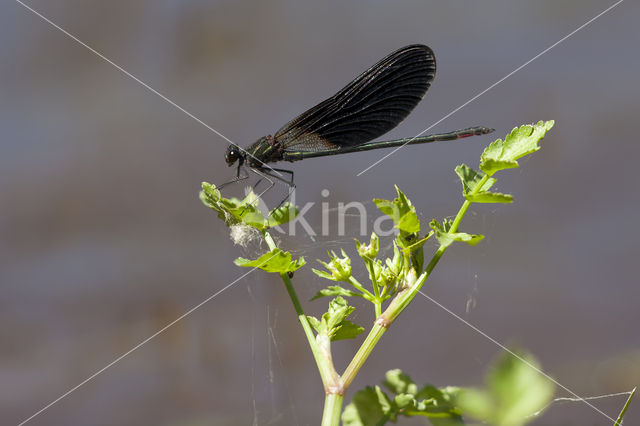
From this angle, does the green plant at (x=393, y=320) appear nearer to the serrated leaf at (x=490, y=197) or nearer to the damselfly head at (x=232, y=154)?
the serrated leaf at (x=490, y=197)

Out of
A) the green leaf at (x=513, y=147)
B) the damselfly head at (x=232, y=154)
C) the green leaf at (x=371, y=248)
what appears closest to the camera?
the green leaf at (x=513, y=147)

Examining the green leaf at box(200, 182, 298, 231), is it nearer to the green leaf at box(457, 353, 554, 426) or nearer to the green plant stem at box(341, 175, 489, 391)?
the green plant stem at box(341, 175, 489, 391)

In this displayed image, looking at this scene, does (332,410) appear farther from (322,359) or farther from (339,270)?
(339,270)

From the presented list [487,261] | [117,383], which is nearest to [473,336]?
[487,261]

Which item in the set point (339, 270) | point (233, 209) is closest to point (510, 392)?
point (339, 270)

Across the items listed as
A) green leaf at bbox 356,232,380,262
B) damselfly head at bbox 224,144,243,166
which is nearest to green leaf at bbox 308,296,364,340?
green leaf at bbox 356,232,380,262

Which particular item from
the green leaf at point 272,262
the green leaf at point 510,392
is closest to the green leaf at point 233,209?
the green leaf at point 272,262

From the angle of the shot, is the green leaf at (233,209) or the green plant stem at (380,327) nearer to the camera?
the green plant stem at (380,327)

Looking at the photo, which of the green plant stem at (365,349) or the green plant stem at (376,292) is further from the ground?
the green plant stem at (376,292)
